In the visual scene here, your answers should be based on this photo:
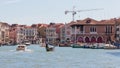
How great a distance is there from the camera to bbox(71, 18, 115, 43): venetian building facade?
93750 mm

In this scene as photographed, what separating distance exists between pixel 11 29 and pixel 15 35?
576cm

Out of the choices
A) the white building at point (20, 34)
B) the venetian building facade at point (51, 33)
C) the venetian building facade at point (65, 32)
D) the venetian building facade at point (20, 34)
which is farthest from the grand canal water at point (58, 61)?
the white building at point (20, 34)

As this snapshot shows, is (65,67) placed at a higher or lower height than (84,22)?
lower

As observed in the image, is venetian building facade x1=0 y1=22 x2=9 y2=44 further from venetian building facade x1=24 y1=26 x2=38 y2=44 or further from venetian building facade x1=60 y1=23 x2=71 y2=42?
venetian building facade x1=60 y1=23 x2=71 y2=42

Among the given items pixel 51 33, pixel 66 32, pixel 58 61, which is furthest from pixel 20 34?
pixel 58 61

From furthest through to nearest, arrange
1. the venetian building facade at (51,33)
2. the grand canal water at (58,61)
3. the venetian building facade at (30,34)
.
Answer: the venetian building facade at (30,34) → the venetian building facade at (51,33) → the grand canal water at (58,61)

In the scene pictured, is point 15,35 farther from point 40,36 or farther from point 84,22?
point 84,22

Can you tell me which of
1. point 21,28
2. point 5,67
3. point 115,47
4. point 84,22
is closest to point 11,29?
point 21,28

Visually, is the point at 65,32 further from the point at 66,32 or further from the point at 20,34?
the point at 20,34

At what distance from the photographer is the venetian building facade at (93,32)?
93.8 metres

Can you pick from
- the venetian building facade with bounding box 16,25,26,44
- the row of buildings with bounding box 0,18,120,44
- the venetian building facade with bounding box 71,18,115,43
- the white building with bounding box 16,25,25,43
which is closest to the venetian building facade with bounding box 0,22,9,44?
the row of buildings with bounding box 0,18,120,44

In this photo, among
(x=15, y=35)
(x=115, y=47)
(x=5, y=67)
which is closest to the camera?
(x=5, y=67)

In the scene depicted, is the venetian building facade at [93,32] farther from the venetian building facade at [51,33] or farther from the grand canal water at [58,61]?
the venetian building facade at [51,33]

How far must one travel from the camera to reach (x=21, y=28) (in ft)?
522
